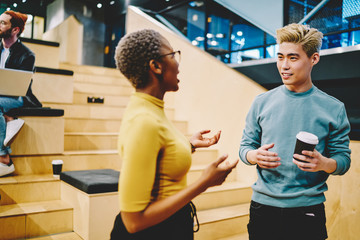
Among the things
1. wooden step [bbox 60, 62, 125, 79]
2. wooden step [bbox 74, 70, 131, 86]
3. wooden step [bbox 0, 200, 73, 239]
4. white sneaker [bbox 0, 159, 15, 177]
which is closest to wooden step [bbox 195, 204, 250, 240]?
wooden step [bbox 0, 200, 73, 239]

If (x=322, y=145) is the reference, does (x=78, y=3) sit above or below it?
above

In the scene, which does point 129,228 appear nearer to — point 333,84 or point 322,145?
point 322,145

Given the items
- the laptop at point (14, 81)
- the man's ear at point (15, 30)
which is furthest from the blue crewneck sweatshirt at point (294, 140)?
the man's ear at point (15, 30)

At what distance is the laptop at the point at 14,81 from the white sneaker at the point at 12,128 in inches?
15.0

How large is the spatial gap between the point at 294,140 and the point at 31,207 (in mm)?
1919

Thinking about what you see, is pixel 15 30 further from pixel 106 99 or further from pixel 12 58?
pixel 106 99

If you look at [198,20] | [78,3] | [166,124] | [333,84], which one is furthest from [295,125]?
[78,3]

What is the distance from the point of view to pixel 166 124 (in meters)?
0.91

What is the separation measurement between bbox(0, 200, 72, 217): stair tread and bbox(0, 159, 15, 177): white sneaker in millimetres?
294

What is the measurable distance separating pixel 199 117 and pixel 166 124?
3070 mm

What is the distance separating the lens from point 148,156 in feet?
2.61

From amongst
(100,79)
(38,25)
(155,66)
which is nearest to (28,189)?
(155,66)

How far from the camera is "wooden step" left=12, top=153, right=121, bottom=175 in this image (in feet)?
8.73

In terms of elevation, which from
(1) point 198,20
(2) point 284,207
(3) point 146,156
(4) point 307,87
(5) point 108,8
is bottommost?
(2) point 284,207
